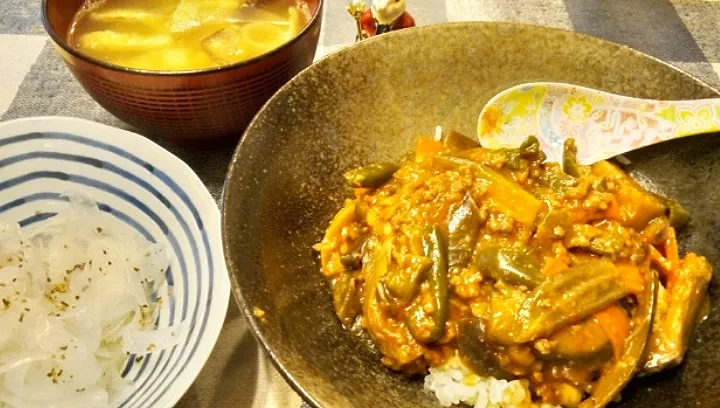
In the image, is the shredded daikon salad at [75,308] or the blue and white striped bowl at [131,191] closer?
the shredded daikon salad at [75,308]

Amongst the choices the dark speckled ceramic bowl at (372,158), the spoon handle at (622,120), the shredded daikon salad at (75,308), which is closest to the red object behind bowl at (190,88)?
the dark speckled ceramic bowl at (372,158)

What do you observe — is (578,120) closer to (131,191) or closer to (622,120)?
(622,120)

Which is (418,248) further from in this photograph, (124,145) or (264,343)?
(124,145)

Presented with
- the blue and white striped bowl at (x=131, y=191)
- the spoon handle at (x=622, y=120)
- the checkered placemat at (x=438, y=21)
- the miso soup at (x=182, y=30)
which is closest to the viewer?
the blue and white striped bowl at (x=131, y=191)

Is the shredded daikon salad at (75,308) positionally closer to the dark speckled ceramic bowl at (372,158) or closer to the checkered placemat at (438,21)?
the dark speckled ceramic bowl at (372,158)

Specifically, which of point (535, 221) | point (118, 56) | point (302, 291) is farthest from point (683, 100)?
point (118, 56)

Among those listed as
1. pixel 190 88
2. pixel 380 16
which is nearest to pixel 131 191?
pixel 190 88
